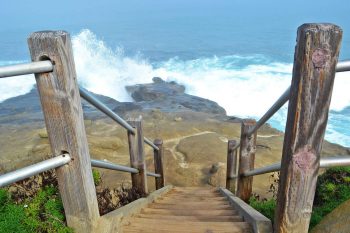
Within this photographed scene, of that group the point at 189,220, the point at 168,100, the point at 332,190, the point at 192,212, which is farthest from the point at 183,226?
the point at 168,100

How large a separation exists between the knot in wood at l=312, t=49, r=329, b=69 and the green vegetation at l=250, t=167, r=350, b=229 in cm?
190

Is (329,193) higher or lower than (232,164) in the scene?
higher

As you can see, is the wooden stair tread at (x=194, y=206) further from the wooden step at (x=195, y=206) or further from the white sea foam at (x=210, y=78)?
the white sea foam at (x=210, y=78)

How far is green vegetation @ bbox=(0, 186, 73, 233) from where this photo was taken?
209cm

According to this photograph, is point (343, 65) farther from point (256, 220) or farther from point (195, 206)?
point (195, 206)

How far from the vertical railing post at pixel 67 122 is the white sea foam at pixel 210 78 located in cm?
1626

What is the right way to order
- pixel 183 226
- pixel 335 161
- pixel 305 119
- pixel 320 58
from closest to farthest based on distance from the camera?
pixel 320 58 → pixel 305 119 → pixel 335 161 → pixel 183 226

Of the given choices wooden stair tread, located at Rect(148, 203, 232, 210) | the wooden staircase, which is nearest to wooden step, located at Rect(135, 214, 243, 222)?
the wooden staircase

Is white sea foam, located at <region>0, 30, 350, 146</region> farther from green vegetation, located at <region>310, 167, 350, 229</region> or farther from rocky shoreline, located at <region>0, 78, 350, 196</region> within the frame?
green vegetation, located at <region>310, 167, 350, 229</region>

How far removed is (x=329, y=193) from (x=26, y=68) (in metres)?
3.14

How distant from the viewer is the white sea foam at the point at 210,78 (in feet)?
72.1

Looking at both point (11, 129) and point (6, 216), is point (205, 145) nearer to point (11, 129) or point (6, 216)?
point (11, 129)

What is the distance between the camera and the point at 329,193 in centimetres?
347

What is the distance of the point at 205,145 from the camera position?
10578 millimetres
